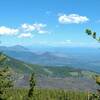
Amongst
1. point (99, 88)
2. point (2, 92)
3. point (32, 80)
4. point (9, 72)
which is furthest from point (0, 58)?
point (32, 80)

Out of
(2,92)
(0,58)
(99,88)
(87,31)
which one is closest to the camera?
(87,31)

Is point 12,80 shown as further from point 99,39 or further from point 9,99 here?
point 99,39

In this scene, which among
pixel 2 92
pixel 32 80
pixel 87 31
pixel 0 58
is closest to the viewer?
pixel 87 31

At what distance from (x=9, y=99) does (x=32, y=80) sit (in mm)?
38472

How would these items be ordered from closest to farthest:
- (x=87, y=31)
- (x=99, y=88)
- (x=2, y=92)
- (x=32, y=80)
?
(x=87, y=31), (x=99, y=88), (x=2, y=92), (x=32, y=80)

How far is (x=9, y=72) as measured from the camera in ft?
95.8

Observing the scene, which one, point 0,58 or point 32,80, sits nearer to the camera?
point 0,58

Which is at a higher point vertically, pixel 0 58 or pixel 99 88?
pixel 0 58

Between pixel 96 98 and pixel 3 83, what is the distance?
14.8 meters

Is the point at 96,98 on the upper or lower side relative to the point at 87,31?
lower

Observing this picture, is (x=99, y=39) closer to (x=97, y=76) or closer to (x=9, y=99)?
(x=97, y=76)

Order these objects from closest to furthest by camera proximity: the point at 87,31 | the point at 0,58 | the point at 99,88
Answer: the point at 87,31 < the point at 99,88 < the point at 0,58

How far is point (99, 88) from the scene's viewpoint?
16.3m

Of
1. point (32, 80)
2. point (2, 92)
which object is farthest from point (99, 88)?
point (32, 80)
